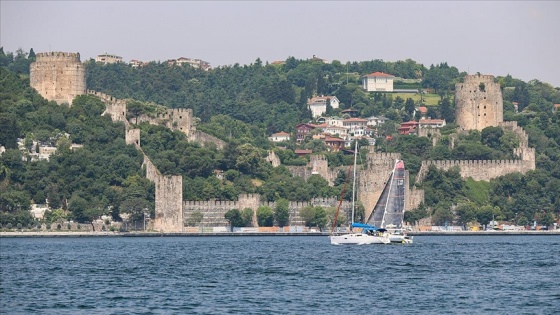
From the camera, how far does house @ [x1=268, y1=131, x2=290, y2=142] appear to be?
482ft

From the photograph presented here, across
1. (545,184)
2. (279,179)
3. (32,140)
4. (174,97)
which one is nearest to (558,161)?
(545,184)

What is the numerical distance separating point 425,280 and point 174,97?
380 feet

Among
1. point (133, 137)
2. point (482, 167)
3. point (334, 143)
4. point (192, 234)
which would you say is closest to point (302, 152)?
point (334, 143)

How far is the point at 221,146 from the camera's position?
112 m

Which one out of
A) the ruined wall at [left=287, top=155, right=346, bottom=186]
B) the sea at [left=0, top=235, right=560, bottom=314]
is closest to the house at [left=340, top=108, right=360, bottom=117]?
the ruined wall at [left=287, top=155, right=346, bottom=186]

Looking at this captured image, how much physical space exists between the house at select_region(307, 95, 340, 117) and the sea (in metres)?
87.0

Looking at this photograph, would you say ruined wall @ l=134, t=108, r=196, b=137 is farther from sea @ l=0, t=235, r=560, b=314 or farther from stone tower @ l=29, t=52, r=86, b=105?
sea @ l=0, t=235, r=560, b=314

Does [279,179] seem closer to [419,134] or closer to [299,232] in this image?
[299,232]

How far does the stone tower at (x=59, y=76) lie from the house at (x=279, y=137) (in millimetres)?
39639

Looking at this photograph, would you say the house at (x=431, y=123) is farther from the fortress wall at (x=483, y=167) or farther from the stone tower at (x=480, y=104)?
the fortress wall at (x=483, y=167)

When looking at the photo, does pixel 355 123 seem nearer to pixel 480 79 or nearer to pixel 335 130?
pixel 335 130

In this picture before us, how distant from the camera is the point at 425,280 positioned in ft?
177

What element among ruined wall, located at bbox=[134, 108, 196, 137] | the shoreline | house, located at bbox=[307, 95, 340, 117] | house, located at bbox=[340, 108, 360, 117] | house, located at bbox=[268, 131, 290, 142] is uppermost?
house, located at bbox=[307, 95, 340, 117]

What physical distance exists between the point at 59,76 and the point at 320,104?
210 ft
